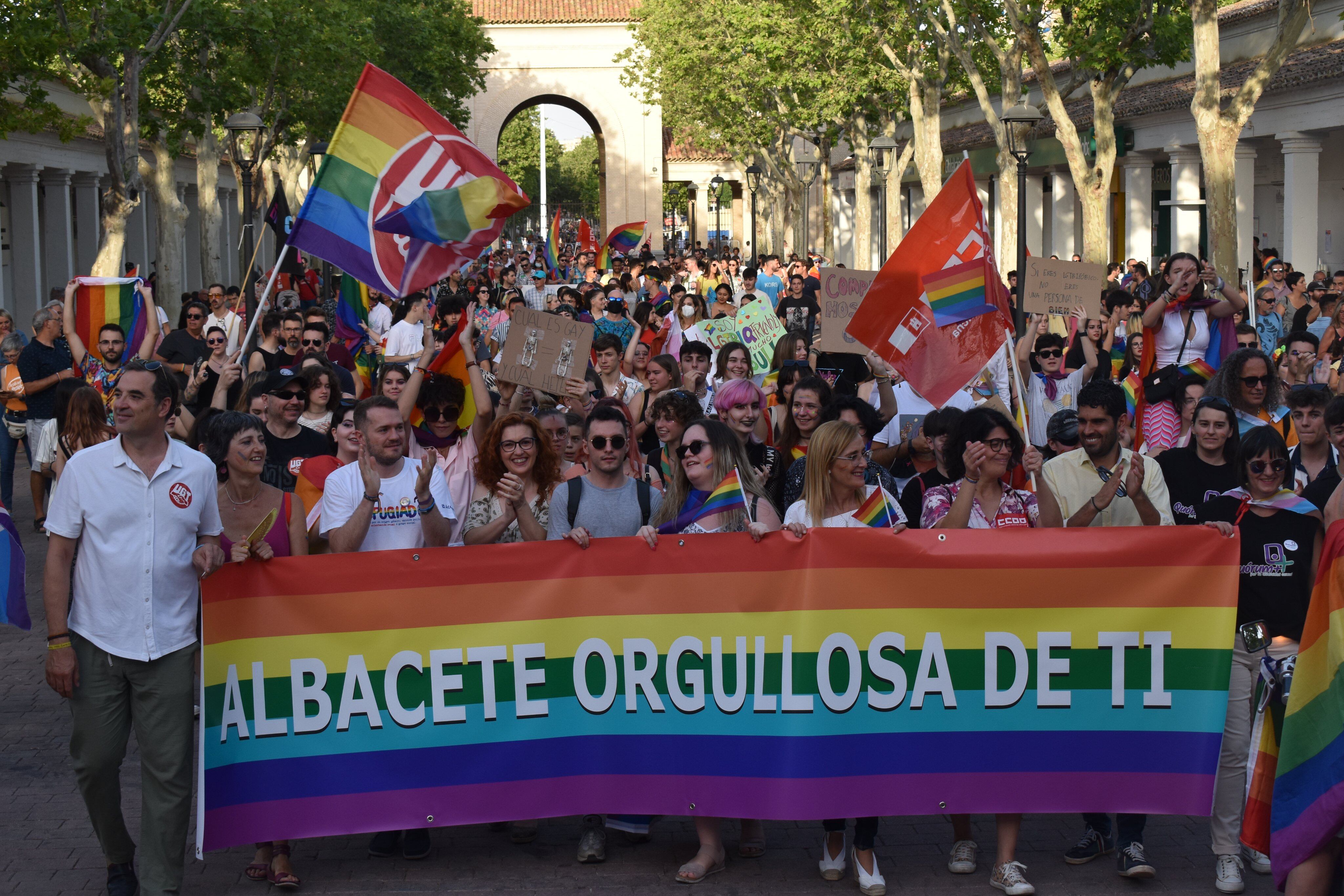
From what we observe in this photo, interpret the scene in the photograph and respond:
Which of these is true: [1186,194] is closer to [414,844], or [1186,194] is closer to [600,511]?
[600,511]

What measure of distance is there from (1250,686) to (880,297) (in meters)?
2.37

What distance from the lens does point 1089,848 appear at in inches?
224

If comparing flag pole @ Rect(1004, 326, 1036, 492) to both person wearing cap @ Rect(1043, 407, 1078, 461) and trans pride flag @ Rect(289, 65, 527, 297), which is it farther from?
trans pride flag @ Rect(289, 65, 527, 297)

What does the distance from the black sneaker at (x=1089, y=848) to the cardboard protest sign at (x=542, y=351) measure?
3.52m

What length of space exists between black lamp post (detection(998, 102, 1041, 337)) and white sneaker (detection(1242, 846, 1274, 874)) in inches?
445

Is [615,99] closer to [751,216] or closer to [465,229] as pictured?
[751,216]

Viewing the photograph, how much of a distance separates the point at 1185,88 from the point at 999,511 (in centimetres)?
2852

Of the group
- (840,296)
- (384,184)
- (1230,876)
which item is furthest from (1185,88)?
(1230,876)

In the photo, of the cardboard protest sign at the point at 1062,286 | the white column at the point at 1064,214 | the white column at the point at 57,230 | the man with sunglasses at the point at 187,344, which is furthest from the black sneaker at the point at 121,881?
the white column at the point at 1064,214

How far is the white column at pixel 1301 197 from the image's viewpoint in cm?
2733

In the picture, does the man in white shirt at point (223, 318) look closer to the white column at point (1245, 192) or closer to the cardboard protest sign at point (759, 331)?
the cardboard protest sign at point (759, 331)

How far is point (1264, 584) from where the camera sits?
5461mm

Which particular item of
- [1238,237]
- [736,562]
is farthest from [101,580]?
[1238,237]

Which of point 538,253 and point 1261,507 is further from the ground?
point 538,253
